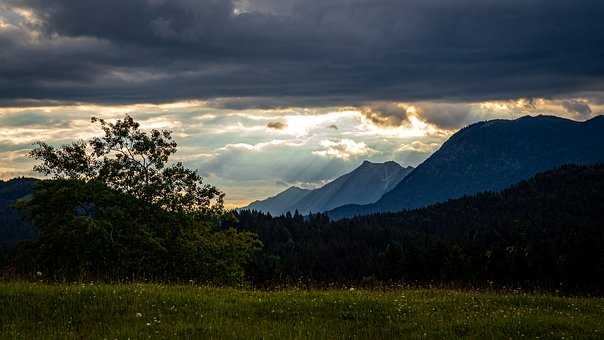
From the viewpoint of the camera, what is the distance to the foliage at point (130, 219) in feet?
129

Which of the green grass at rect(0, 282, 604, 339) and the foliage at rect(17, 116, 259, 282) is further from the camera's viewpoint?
the foliage at rect(17, 116, 259, 282)

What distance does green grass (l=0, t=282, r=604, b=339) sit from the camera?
56.3 feet

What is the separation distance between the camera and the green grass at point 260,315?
17172 millimetres

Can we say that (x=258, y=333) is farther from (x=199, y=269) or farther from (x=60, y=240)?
(x=199, y=269)

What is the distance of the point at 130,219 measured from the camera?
1735 inches

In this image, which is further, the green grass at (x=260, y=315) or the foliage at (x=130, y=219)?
the foliage at (x=130, y=219)

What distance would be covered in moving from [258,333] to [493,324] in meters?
7.28

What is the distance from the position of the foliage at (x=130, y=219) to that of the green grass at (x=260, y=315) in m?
18.1

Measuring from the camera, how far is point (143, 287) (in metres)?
21.7

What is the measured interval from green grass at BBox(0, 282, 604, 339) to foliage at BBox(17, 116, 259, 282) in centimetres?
1813

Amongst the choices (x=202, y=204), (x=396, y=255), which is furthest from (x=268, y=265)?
(x=202, y=204)

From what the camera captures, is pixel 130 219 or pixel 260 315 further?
pixel 130 219

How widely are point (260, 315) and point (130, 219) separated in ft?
88.3

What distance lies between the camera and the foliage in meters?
39.4
